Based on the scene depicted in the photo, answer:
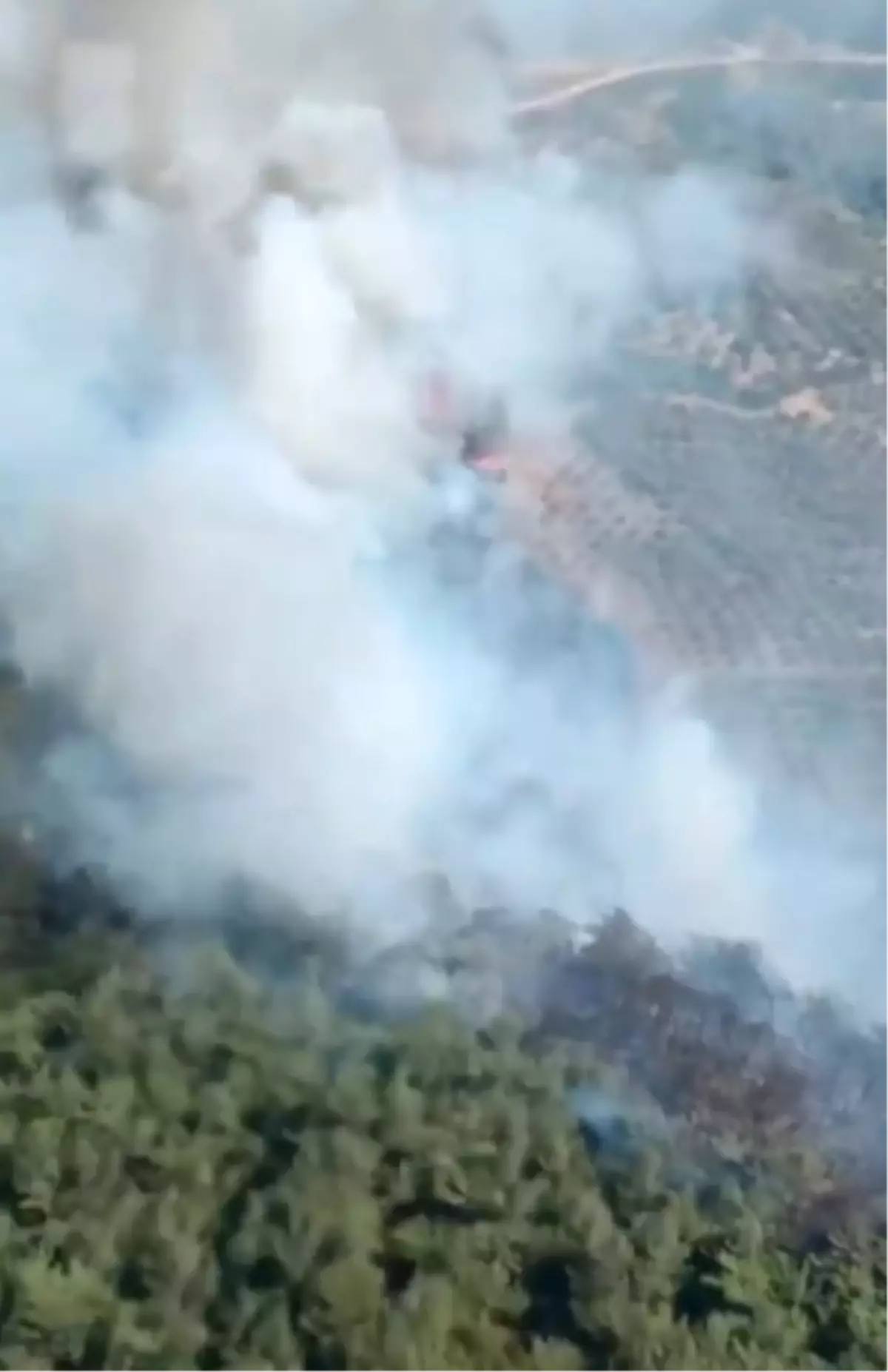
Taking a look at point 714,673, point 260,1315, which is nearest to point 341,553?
point 714,673

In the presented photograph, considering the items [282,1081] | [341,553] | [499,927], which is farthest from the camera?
[341,553]

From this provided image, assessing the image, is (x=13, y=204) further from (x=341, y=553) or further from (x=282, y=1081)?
(x=282, y=1081)

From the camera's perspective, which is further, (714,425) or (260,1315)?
(714,425)

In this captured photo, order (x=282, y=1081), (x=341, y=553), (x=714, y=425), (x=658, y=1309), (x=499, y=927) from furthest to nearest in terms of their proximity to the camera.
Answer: (x=714, y=425), (x=341, y=553), (x=499, y=927), (x=282, y=1081), (x=658, y=1309)

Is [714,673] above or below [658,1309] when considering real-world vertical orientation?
below

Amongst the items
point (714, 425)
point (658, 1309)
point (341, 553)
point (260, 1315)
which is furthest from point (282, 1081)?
point (714, 425)

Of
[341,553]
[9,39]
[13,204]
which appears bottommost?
[341,553]

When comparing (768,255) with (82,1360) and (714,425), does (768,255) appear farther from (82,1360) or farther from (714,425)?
(82,1360)
